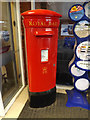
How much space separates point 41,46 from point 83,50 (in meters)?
0.82

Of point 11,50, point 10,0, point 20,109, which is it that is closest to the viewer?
point 20,109

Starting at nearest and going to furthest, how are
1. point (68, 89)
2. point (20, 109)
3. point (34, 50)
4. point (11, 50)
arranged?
point (34, 50)
point (20, 109)
point (11, 50)
point (68, 89)

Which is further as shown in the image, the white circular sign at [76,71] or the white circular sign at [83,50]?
the white circular sign at [76,71]

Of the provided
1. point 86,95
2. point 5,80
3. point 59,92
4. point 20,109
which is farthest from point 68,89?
point 5,80

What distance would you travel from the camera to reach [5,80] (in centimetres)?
272

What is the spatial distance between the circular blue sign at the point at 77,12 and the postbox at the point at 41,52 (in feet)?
0.92

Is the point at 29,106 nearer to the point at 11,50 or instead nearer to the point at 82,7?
the point at 11,50

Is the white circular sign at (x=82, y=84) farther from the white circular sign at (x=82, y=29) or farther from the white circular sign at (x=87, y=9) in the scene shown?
the white circular sign at (x=87, y=9)

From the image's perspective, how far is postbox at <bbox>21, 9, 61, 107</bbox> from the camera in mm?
1560

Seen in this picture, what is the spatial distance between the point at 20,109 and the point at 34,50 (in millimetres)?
1223

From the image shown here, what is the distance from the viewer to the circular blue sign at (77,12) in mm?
1728

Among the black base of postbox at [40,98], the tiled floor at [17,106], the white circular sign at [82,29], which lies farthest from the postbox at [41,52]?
the white circular sign at [82,29]

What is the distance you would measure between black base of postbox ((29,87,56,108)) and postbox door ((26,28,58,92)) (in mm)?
80

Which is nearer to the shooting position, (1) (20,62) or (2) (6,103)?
(2) (6,103)
